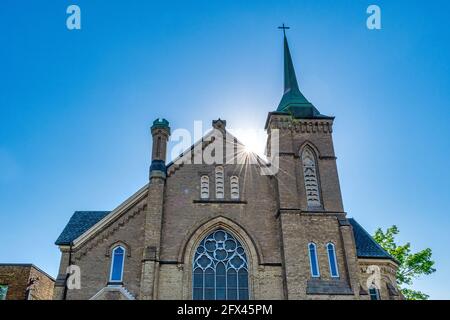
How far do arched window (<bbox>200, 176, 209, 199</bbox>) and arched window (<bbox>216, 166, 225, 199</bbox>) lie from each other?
52 centimetres

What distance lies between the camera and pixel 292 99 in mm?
26672

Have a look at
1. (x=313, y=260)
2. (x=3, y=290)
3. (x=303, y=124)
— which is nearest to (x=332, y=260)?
(x=313, y=260)

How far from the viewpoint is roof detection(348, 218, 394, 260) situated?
72.3 feet

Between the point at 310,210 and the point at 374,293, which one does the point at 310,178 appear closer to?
the point at 310,210

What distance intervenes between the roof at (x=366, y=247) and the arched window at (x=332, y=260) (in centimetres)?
193

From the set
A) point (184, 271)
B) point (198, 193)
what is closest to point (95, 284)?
point (184, 271)

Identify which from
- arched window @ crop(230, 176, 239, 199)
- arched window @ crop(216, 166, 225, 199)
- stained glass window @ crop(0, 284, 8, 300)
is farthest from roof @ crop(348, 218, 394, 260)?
stained glass window @ crop(0, 284, 8, 300)

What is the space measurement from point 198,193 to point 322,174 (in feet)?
21.7

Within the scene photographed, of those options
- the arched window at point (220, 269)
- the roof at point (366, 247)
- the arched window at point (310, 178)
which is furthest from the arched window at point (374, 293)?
the arched window at point (220, 269)

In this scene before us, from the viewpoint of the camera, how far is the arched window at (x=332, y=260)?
66.3ft

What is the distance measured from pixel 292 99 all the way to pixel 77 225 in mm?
14517
